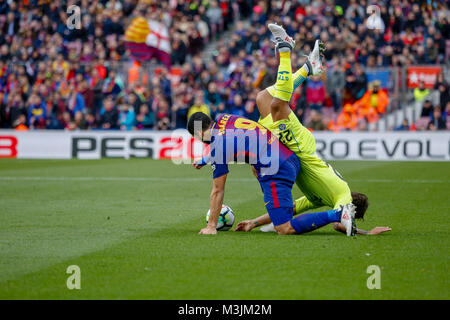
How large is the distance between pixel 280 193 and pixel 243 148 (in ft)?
2.31

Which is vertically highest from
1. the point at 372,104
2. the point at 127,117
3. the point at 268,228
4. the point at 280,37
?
the point at 280,37

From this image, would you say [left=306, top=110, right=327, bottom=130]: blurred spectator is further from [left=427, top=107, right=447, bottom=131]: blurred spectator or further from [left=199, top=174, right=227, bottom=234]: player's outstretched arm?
Result: [left=199, top=174, right=227, bottom=234]: player's outstretched arm

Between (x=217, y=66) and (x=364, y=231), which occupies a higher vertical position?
(x=217, y=66)

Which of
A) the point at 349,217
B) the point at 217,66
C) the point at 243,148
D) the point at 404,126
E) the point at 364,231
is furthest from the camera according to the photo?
the point at 217,66

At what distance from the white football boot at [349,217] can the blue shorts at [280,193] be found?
24.7 inches

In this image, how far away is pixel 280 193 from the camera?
823cm

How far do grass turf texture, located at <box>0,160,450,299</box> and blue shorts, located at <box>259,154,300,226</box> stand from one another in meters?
0.27

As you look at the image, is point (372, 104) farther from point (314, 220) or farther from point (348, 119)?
point (314, 220)

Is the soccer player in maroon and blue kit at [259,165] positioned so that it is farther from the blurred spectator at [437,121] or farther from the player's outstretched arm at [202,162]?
the blurred spectator at [437,121]

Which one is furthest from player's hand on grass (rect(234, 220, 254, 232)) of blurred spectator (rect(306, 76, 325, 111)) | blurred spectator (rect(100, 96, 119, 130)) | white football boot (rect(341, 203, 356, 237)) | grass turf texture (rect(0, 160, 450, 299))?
blurred spectator (rect(100, 96, 119, 130))

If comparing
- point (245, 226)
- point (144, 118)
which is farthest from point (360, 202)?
point (144, 118)

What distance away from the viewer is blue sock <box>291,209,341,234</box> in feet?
26.9

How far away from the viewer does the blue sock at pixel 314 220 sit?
8211mm

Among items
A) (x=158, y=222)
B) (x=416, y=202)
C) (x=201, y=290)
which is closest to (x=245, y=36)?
(x=416, y=202)
